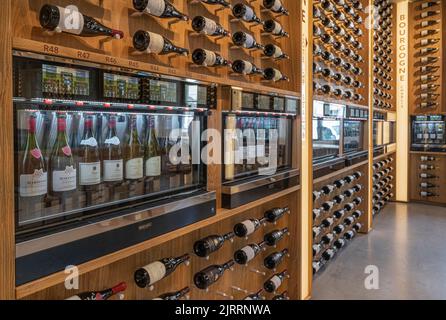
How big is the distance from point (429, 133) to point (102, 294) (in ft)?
22.2

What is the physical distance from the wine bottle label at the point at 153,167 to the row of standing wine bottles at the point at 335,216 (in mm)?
2022

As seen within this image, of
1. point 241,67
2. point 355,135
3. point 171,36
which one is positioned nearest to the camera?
point 171,36

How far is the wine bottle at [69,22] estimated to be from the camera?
1154mm

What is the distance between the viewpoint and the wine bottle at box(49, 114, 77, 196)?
126cm

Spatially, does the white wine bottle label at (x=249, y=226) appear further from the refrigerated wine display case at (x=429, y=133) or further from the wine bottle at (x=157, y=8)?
the refrigerated wine display case at (x=429, y=133)

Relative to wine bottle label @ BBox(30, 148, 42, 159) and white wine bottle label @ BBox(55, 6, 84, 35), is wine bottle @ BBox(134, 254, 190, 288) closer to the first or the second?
wine bottle label @ BBox(30, 148, 42, 159)

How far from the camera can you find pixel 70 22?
1.20 metres

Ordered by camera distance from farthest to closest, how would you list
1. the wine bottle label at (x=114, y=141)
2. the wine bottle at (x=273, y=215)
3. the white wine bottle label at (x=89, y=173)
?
the wine bottle at (x=273, y=215), the wine bottle label at (x=114, y=141), the white wine bottle label at (x=89, y=173)

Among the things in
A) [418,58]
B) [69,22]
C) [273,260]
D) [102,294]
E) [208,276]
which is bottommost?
[273,260]

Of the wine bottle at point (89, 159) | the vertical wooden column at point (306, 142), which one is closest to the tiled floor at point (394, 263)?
the vertical wooden column at point (306, 142)

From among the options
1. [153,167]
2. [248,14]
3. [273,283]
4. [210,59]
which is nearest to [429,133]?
[273,283]

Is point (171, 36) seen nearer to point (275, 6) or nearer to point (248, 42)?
point (248, 42)

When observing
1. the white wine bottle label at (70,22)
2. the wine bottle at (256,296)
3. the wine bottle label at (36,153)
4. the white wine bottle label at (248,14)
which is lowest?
the wine bottle at (256,296)
